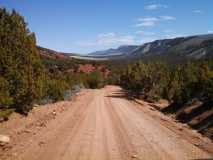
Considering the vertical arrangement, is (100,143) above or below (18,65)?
below

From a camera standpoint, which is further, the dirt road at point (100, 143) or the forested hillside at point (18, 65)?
the forested hillside at point (18, 65)

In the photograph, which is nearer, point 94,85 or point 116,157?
point 116,157

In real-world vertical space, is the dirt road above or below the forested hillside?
below

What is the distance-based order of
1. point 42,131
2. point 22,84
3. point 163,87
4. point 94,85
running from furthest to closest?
point 94,85 → point 163,87 → point 22,84 → point 42,131

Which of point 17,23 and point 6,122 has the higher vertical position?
point 17,23

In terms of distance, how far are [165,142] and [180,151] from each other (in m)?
2.17

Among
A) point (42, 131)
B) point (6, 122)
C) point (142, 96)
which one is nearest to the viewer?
point (42, 131)

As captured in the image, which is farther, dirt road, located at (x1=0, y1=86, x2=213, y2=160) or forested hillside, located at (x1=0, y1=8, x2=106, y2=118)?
forested hillside, located at (x1=0, y1=8, x2=106, y2=118)

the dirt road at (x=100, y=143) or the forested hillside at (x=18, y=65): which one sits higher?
the forested hillside at (x=18, y=65)

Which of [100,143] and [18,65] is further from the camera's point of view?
[18,65]

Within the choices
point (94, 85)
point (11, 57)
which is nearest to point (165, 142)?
point (11, 57)

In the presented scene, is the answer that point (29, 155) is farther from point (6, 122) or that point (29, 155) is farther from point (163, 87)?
point (163, 87)

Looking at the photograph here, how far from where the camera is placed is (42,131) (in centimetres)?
1984

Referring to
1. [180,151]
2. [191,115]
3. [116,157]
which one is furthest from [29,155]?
[191,115]
